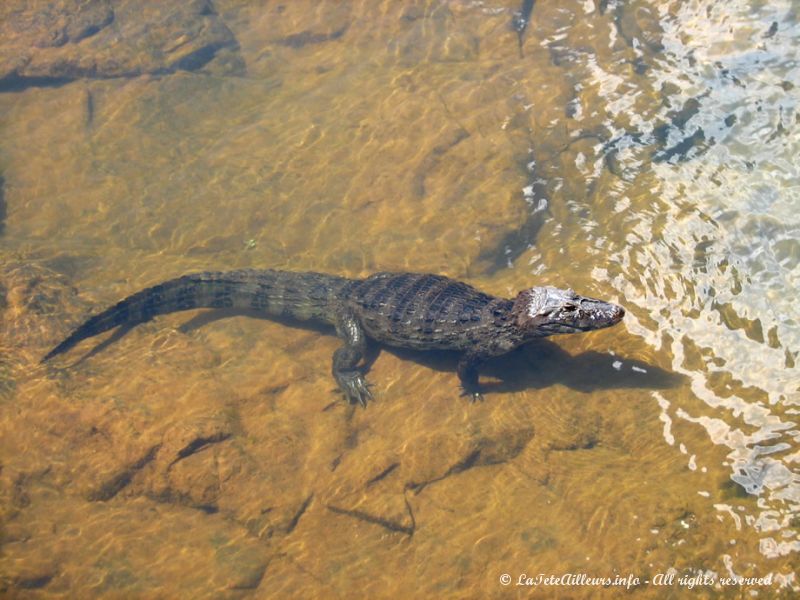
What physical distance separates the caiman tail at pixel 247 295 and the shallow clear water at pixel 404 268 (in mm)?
232

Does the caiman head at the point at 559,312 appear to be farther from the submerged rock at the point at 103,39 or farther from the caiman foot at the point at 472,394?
the submerged rock at the point at 103,39

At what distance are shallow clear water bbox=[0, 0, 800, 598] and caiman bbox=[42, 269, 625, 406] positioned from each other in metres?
0.26

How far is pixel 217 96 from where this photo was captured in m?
10.3

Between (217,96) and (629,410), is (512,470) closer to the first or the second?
(629,410)

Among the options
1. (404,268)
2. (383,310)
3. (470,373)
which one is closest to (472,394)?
(470,373)

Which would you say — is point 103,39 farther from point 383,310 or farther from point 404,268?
point 383,310

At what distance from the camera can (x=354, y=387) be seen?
6.73m

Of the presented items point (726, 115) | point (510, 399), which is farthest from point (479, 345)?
point (726, 115)

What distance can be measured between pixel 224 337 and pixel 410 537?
3264 millimetres

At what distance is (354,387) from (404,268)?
1819mm

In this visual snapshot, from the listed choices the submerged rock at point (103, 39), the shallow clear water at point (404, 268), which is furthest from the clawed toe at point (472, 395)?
the submerged rock at point (103, 39)

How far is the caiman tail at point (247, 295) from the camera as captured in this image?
7.39 meters

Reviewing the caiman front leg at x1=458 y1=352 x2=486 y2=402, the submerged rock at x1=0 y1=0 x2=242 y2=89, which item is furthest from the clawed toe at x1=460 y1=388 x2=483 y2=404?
the submerged rock at x1=0 y1=0 x2=242 y2=89

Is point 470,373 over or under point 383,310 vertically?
under
